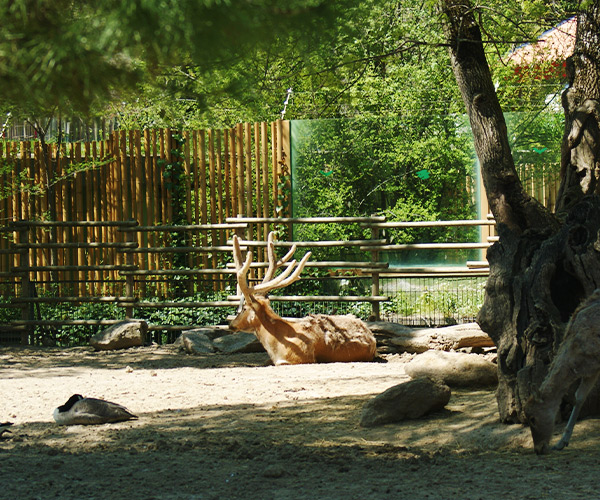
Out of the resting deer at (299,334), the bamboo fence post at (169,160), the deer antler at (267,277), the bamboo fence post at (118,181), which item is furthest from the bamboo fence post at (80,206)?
the resting deer at (299,334)

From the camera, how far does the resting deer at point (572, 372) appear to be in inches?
→ 136

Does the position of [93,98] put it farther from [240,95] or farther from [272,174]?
[272,174]

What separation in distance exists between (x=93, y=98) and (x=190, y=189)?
8.74m

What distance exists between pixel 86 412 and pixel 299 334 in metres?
2.94

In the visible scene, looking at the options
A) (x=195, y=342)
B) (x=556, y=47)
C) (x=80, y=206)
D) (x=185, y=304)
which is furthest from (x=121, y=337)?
(x=556, y=47)

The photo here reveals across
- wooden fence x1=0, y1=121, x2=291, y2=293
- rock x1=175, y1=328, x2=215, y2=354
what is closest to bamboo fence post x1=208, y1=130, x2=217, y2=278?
wooden fence x1=0, y1=121, x2=291, y2=293

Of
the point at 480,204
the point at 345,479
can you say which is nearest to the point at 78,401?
the point at 345,479

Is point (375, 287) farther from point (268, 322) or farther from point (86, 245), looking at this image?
point (86, 245)

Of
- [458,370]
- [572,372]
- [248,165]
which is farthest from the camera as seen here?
[248,165]

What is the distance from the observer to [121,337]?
29.0 ft

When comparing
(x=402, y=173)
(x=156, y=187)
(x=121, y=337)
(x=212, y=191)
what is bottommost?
(x=121, y=337)

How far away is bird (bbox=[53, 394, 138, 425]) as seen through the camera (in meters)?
4.90

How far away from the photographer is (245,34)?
5.48 feet

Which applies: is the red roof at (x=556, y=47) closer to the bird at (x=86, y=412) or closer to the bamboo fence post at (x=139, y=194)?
the bird at (x=86, y=412)
